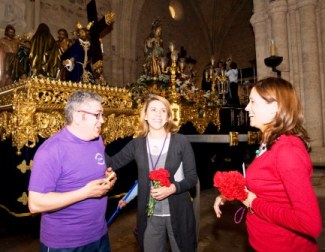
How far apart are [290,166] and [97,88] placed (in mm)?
3516

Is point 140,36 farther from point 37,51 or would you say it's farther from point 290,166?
point 290,166

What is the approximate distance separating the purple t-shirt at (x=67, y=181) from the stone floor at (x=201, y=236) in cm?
168

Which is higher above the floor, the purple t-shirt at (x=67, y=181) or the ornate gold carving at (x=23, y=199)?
the purple t-shirt at (x=67, y=181)

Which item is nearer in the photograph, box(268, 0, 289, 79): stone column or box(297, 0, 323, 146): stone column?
box(297, 0, 323, 146): stone column

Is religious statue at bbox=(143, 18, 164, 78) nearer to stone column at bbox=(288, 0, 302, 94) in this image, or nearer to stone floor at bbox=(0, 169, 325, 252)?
stone column at bbox=(288, 0, 302, 94)

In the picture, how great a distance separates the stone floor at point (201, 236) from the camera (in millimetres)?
3141

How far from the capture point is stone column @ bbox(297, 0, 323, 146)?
6305 millimetres

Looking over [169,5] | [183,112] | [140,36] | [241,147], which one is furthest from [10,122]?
[169,5]

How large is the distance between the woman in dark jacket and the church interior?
711 millimetres

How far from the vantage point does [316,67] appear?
633cm

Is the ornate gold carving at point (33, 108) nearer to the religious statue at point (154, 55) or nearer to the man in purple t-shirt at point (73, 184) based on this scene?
the man in purple t-shirt at point (73, 184)

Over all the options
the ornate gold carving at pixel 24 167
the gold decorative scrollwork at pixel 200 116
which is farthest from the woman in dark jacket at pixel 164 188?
the gold decorative scrollwork at pixel 200 116

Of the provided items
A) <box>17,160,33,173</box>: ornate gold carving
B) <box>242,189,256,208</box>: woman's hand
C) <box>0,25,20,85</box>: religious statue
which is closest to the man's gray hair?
<box>242,189,256,208</box>: woman's hand

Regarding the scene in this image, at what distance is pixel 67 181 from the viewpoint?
1.58 meters
